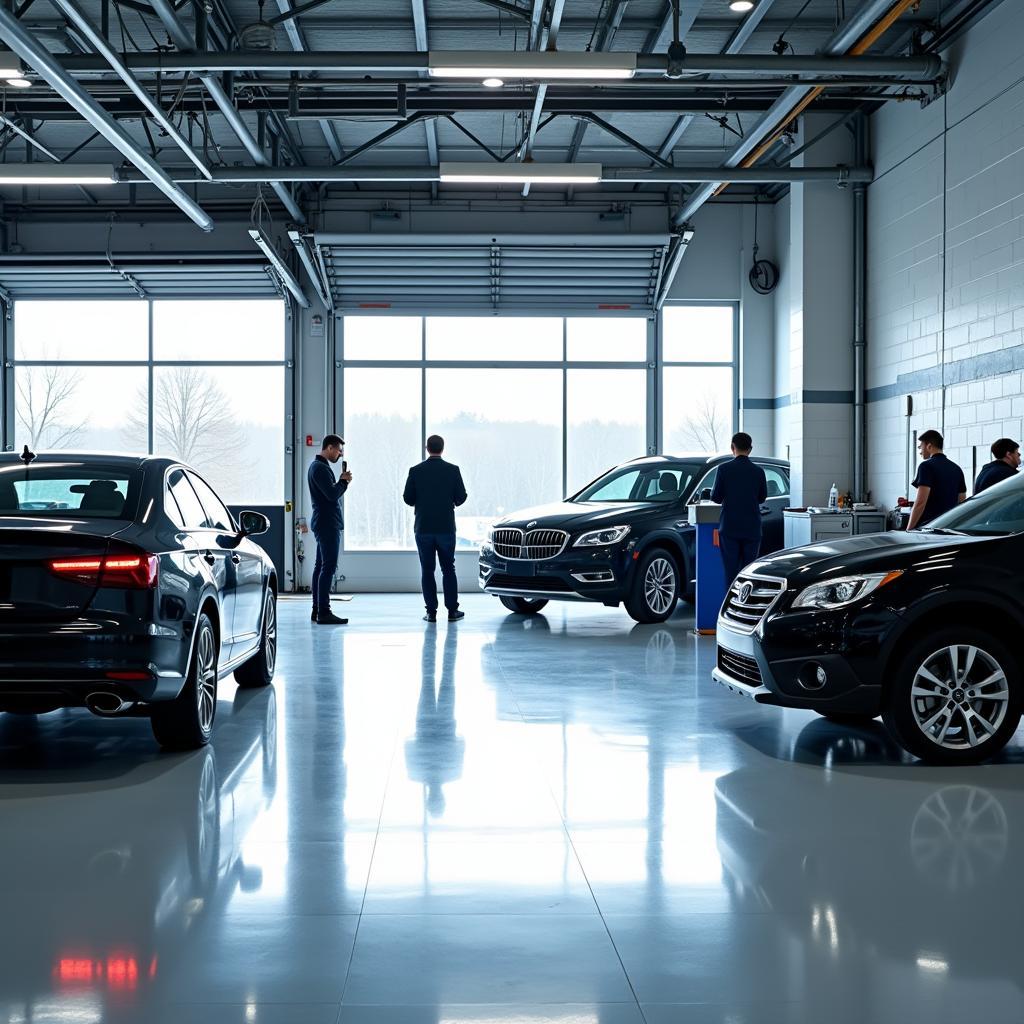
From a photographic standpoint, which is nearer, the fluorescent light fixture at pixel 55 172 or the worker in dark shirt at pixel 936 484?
Answer: the worker in dark shirt at pixel 936 484

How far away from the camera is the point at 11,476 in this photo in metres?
5.92

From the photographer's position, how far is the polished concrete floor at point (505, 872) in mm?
3018

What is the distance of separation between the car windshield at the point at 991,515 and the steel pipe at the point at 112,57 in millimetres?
6241

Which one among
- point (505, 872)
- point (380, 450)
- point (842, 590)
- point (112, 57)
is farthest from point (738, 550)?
point (380, 450)

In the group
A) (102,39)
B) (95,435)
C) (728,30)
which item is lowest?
(95,435)

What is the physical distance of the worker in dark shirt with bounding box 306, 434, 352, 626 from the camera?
12281 millimetres

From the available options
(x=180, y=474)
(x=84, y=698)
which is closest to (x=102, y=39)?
(x=180, y=474)

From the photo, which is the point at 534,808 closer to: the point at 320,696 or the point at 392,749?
the point at 392,749

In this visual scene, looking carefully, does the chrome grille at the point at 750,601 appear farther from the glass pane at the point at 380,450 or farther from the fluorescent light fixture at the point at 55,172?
the glass pane at the point at 380,450

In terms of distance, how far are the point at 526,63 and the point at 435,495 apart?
4.83 m

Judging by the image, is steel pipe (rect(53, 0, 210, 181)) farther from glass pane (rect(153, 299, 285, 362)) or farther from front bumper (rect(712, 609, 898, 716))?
front bumper (rect(712, 609, 898, 716))

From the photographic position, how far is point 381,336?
17656 mm

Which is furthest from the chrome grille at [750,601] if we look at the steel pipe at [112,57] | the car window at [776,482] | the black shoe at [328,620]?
the car window at [776,482]

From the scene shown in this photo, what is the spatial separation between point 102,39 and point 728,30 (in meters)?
5.87
